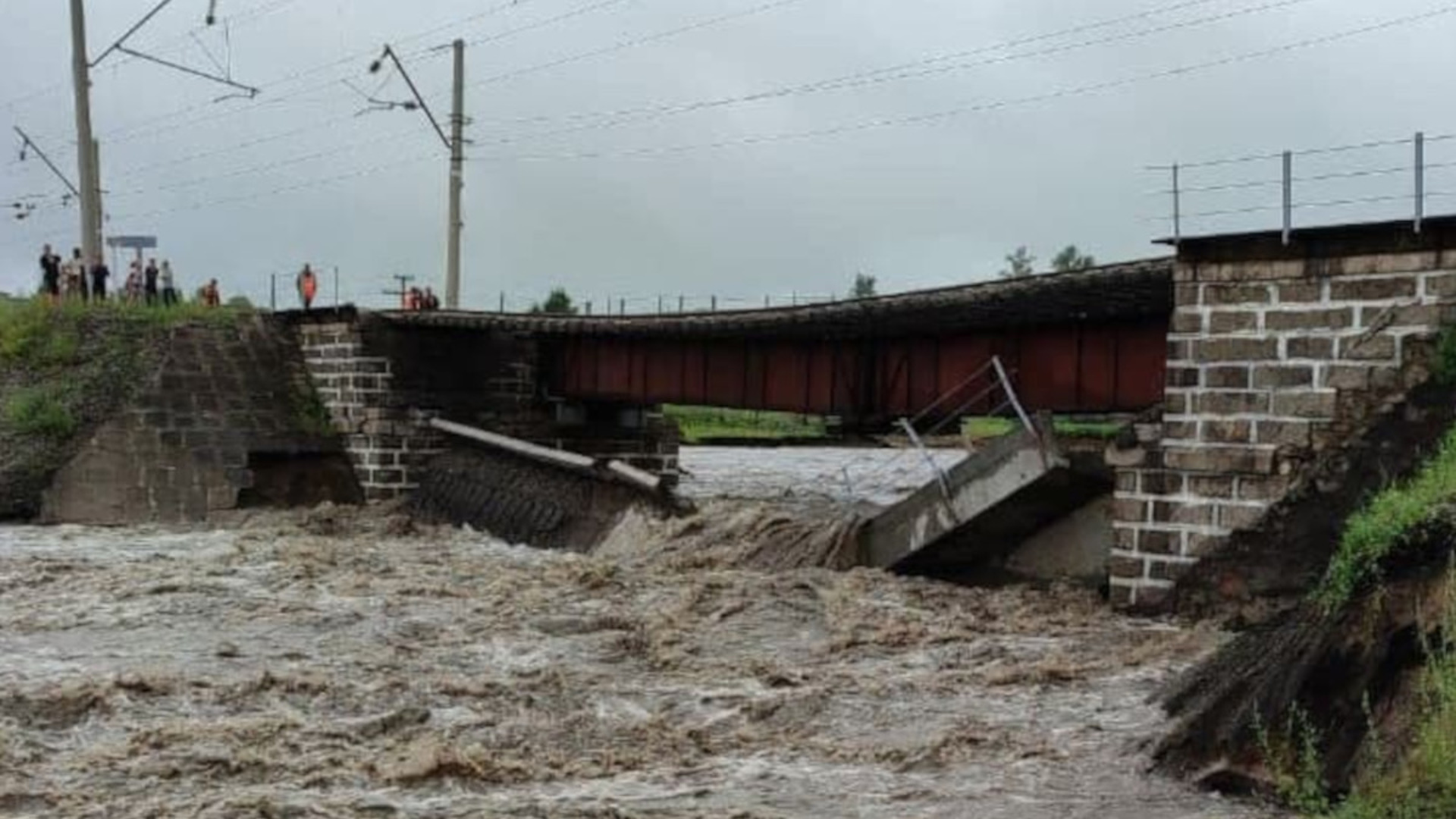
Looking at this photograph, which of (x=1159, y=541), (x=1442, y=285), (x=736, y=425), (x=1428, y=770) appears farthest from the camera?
(x=736, y=425)

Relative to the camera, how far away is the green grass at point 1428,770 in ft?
25.2

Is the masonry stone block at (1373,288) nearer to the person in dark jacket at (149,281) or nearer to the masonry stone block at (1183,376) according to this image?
the masonry stone block at (1183,376)

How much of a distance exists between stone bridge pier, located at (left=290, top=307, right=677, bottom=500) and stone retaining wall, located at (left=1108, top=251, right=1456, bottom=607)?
18.5m

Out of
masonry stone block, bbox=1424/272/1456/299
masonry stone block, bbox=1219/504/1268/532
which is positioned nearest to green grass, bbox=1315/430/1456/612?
masonry stone block, bbox=1424/272/1456/299

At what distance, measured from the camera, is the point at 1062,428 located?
1182 inches

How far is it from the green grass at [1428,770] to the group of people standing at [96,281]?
108 feet

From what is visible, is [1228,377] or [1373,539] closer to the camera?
[1373,539]

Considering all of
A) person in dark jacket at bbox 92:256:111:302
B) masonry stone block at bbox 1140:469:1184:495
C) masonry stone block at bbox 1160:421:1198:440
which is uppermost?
person in dark jacket at bbox 92:256:111:302

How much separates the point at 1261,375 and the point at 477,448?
18.7 meters

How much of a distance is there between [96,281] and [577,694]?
28138 mm

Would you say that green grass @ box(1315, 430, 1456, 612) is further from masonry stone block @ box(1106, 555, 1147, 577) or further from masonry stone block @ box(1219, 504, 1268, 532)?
masonry stone block @ box(1106, 555, 1147, 577)

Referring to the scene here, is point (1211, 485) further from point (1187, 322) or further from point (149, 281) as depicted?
point (149, 281)

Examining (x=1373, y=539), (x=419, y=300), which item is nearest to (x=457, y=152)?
(x=419, y=300)

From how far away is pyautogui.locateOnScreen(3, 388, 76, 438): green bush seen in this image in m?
31.6
